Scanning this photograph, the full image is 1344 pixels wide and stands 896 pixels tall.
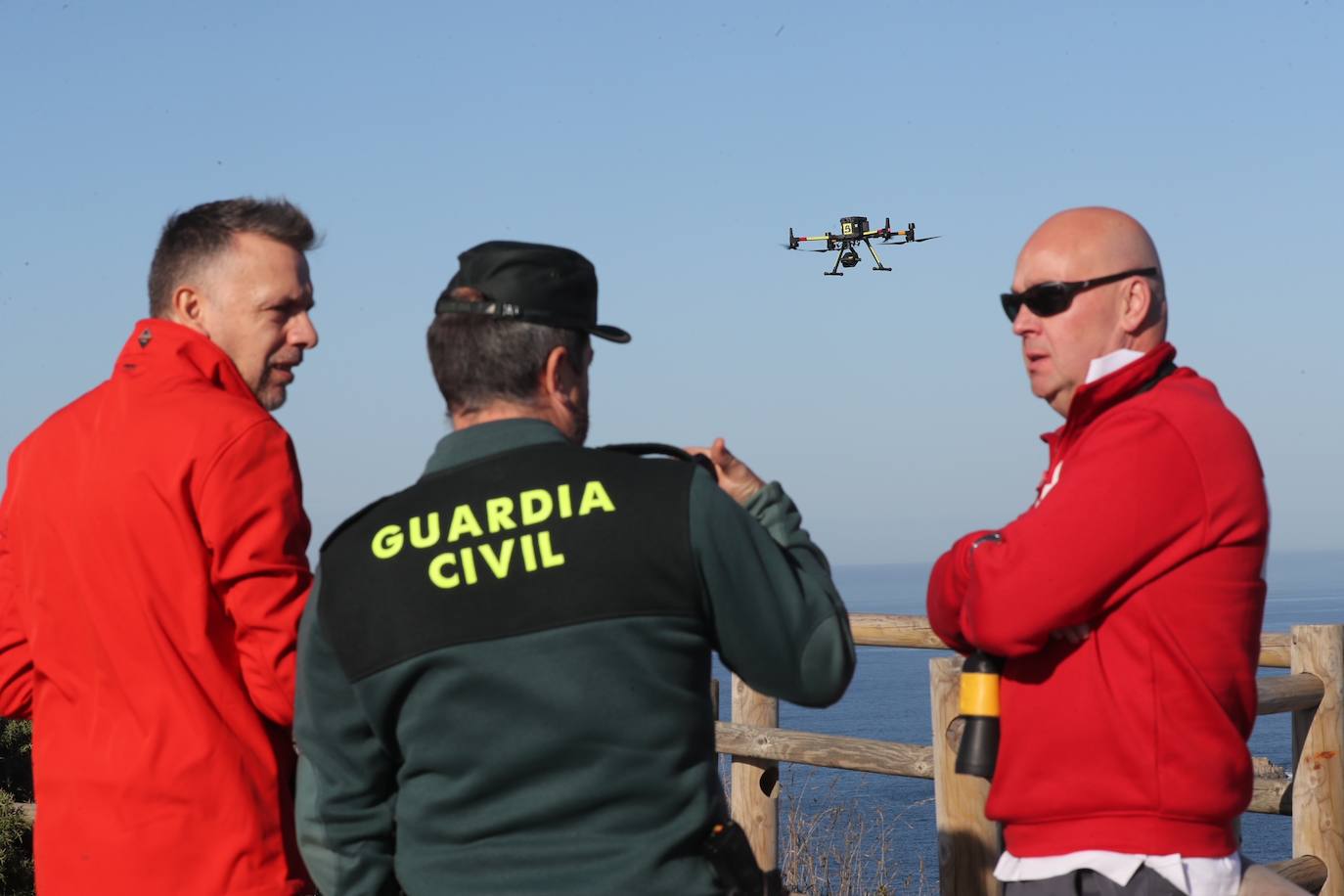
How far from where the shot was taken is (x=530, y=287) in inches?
100

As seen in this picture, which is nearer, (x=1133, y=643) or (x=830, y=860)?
(x=1133, y=643)

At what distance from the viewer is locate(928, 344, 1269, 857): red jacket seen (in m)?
2.66

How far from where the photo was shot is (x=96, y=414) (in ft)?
9.55

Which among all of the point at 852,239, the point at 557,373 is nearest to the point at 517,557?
the point at 557,373

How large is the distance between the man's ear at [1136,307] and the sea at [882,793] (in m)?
0.93

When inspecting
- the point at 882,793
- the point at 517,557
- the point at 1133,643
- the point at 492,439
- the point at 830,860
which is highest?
the point at 492,439

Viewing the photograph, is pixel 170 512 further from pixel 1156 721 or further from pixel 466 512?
pixel 1156 721

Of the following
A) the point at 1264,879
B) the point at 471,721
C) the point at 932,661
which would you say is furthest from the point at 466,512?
the point at 932,661

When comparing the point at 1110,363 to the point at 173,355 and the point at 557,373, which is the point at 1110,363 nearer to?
the point at 557,373

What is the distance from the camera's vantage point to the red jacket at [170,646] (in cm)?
270

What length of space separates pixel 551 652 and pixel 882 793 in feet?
158

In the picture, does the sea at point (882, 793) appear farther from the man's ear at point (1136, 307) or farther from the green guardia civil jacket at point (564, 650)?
the man's ear at point (1136, 307)

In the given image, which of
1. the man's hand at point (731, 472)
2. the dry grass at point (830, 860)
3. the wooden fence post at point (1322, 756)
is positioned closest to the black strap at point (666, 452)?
the man's hand at point (731, 472)

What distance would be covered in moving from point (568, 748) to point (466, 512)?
1.31 ft
